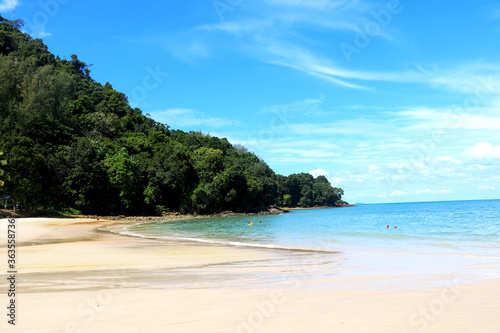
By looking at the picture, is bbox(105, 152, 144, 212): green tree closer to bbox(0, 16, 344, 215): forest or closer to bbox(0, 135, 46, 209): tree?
bbox(0, 16, 344, 215): forest

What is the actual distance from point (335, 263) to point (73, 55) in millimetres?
148891

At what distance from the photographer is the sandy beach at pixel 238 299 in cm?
606

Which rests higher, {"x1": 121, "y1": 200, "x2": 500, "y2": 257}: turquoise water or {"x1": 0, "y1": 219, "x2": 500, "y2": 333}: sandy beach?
{"x1": 0, "y1": 219, "x2": 500, "y2": 333}: sandy beach

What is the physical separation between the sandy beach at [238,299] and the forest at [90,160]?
131 feet

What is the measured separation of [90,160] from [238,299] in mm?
59812

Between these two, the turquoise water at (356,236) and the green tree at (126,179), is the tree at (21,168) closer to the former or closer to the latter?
the green tree at (126,179)

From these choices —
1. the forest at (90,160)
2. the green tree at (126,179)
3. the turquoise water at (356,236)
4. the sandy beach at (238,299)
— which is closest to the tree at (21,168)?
the forest at (90,160)

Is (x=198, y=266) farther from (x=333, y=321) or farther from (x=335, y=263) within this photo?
(x=333, y=321)

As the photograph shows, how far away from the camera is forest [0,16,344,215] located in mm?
53562

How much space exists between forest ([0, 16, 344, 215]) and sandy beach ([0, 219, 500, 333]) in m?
39.8

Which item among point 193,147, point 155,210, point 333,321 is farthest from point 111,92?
point 333,321

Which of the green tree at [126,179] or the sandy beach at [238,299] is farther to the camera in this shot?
the green tree at [126,179]

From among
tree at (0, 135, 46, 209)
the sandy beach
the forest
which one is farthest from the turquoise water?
the forest

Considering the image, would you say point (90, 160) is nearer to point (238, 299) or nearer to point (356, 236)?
point (356, 236)
